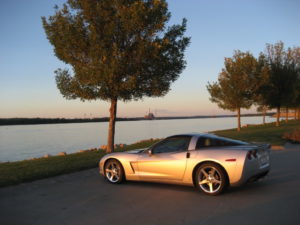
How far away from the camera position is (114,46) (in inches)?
510

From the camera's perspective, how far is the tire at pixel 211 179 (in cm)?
654

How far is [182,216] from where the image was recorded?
5152 mm

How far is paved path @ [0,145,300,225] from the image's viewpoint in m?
5.04

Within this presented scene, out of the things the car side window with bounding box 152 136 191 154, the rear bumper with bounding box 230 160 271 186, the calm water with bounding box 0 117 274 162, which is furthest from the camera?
the calm water with bounding box 0 117 274 162

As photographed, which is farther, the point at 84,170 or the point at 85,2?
the point at 85,2

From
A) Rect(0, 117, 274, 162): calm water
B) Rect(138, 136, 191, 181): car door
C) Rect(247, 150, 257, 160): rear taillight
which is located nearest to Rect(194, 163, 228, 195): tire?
Rect(138, 136, 191, 181): car door

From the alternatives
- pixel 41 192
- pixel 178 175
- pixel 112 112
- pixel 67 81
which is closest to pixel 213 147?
pixel 178 175

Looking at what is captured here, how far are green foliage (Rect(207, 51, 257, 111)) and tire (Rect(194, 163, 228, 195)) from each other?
25926 millimetres

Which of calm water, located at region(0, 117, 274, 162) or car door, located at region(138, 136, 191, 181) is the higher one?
car door, located at region(138, 136, 191, 181)

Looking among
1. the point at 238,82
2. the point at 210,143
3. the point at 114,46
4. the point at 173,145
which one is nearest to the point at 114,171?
the point at 173,145

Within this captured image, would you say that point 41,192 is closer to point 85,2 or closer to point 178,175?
point 178,175

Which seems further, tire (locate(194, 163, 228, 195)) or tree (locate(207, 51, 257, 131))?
tree (locate(207, 51, 257, 131))

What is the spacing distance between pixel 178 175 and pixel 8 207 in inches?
139

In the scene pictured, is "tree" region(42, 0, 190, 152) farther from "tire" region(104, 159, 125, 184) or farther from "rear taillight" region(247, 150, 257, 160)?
"rear taillight" region(247, 150, 257, 160)
